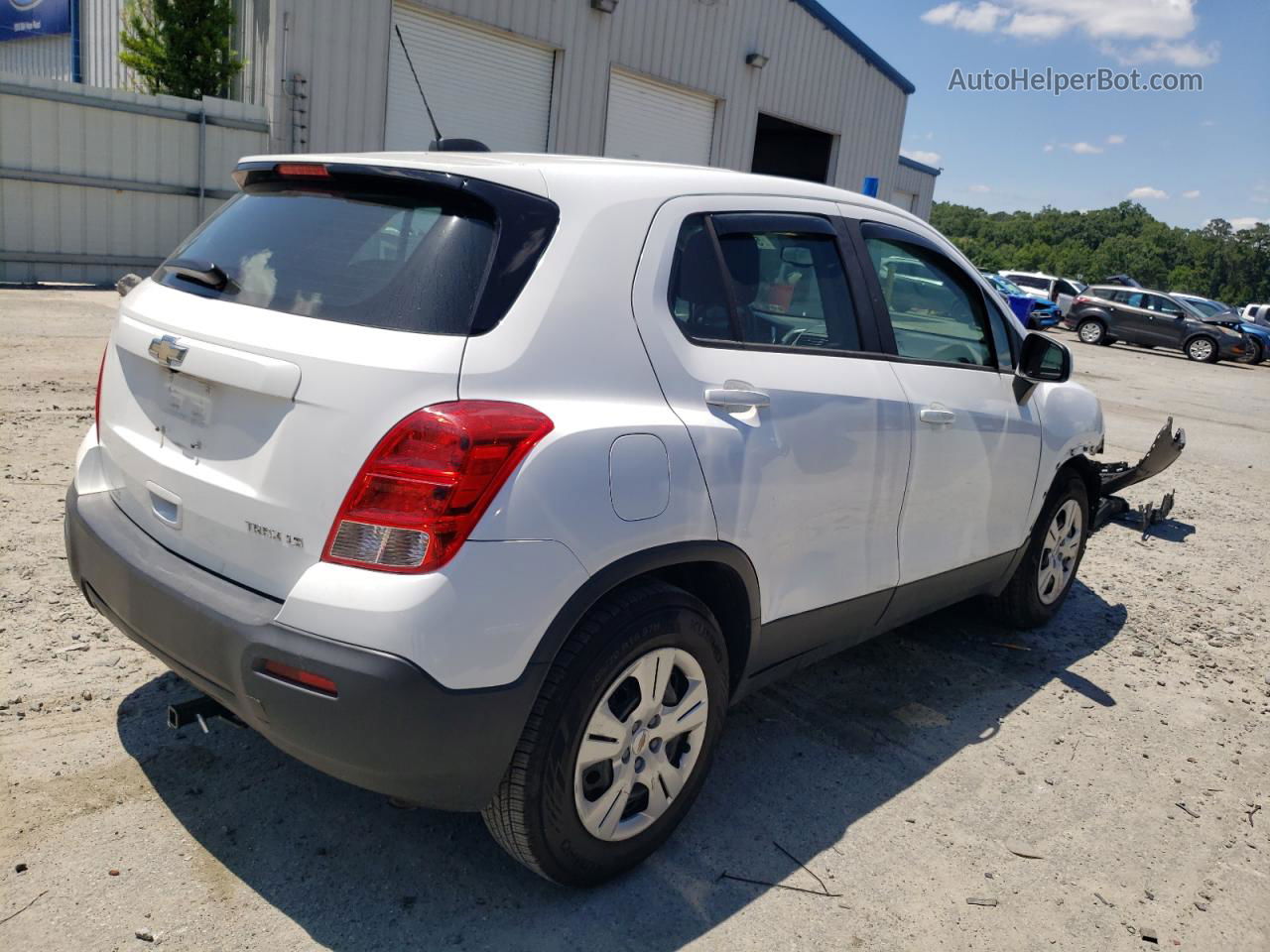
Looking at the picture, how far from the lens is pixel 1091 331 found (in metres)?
29.2

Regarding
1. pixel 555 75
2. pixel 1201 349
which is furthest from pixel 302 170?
pixel 1201 349

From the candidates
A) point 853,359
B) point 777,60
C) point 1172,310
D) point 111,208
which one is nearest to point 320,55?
point 111,208

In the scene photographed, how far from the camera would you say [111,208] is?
1426cm

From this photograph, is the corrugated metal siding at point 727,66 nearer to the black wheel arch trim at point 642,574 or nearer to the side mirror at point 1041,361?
the side mirror at point 1041,361

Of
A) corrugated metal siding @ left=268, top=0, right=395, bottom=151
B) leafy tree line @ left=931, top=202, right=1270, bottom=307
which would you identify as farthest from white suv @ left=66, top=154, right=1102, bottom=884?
leafy tree line @ left=931, top=202, right=1270, bottom=307

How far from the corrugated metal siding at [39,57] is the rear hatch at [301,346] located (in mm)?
20025

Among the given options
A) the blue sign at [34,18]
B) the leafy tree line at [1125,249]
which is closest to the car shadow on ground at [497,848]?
the blue sign at [34,18]

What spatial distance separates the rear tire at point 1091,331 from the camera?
29.0 metres

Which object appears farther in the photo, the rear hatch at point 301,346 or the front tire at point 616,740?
the front tire at point 616,740

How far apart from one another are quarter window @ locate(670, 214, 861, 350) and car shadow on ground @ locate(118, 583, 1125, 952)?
4.68 feet

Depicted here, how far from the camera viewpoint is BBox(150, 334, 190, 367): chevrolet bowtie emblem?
262cm

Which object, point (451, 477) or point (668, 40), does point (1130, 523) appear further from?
point (668, 40)

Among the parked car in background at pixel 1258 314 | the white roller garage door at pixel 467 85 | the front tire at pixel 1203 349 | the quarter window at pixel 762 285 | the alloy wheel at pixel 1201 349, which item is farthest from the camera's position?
the parked car in background at pixel 1258 314

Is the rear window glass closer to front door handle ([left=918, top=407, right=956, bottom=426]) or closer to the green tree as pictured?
front door handle ([left=918, top=407, right=956, bottom=426])
